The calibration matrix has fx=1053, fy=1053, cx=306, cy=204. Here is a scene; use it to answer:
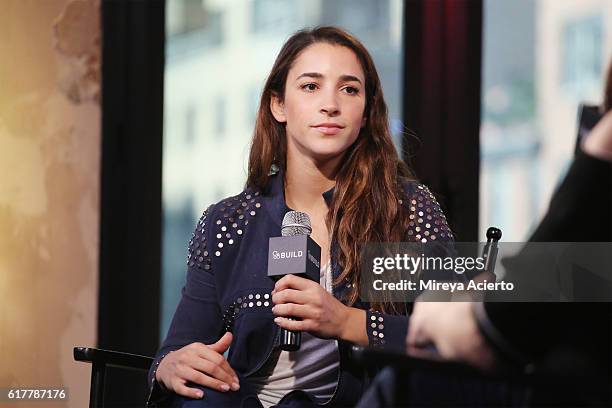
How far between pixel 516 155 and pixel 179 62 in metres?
1.29

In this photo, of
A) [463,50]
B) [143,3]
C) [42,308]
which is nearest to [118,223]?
[42,308]

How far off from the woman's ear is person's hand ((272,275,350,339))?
64 centimetres

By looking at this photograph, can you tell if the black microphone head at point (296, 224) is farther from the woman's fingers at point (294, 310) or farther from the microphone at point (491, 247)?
the microphone at point (491, 247)

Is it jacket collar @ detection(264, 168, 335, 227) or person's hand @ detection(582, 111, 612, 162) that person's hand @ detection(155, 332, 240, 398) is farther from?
person's hand @ detection(582, 111, 612, 162)

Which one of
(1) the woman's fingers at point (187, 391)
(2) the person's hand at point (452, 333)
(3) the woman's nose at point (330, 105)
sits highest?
(3) the woman's nose at point (330, 105)

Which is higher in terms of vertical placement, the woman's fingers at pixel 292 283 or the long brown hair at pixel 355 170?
the long brown hair at pixel 355 170

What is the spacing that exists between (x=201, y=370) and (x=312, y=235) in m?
0.41

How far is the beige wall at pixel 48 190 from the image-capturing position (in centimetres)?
343

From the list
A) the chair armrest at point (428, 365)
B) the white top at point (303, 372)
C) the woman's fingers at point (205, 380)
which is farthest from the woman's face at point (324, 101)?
the chair armrest at point (428, 365)

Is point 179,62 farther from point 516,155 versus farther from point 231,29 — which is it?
point 516,155

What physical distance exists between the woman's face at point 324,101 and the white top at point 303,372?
1.07 ft

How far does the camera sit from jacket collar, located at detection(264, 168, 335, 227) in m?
2.37

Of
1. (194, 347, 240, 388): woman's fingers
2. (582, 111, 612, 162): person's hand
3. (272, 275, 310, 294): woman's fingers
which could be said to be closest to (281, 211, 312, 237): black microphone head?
(272, 275, 310, 294): woman's fingers

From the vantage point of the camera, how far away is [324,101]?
93.6 inches
